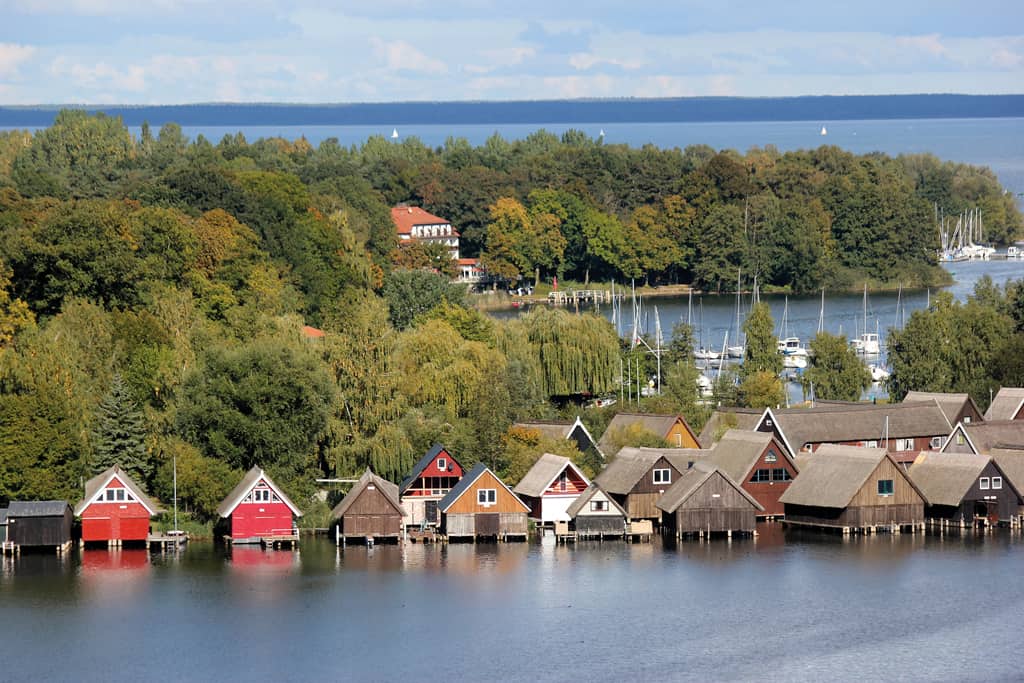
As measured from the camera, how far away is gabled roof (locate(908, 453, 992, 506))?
50.0 metres

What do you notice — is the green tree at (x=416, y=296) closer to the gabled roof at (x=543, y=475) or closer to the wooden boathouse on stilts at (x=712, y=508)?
the gabled roof at (x=543, y=475)

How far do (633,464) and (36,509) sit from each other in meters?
16.0

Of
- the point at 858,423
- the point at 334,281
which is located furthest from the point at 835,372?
the point at 334,281

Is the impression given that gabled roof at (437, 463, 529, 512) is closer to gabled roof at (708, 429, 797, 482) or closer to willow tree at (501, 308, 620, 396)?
gabled roof at (708, 429, 797, 482)

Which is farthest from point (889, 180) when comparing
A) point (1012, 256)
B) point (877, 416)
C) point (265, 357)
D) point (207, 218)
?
point (265, 357)

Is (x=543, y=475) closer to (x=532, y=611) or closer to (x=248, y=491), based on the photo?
(x=248, y=491)

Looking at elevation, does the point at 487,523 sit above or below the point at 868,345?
below

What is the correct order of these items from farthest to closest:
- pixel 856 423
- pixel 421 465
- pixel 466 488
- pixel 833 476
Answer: pixel 856 423 < pixel 833 476 < pixel 421 465 < pixel 466 488

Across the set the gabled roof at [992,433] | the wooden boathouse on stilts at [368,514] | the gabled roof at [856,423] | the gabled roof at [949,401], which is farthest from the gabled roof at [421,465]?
the gabled roof at [949,401]

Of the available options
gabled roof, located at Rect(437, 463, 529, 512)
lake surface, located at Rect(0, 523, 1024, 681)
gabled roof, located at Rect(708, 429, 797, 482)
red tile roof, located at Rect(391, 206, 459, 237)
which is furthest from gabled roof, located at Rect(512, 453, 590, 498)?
red tile roof, located at Rect(391, 206, 459, 237)

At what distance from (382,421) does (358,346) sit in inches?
104

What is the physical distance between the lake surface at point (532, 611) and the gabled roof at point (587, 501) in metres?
0.97

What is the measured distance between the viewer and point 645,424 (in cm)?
5403

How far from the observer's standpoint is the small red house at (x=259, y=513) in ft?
156
